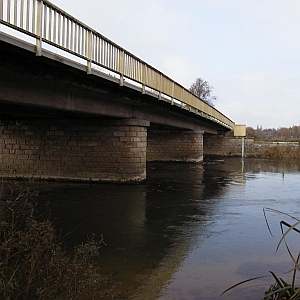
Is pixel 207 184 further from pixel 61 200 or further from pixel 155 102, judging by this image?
pixel 61 200

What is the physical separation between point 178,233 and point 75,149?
396 inches

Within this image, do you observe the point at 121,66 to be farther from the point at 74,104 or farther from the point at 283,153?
the point at 283,153

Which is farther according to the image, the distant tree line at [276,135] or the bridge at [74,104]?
the distant tree line at [276,135]

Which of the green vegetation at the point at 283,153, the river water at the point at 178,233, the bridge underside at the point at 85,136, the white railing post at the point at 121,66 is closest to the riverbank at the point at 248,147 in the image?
the green vegetation at the point at 283,153

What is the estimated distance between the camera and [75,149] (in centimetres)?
1820

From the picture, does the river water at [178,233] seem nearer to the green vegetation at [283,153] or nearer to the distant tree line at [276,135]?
the green vegetation at [283,153]

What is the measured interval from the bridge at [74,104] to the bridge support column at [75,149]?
0.15 ft

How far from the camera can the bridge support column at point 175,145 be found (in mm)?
35500

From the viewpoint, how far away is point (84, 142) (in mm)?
18141

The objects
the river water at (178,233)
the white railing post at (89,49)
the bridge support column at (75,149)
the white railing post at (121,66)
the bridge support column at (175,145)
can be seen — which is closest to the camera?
the river water at (178,233)

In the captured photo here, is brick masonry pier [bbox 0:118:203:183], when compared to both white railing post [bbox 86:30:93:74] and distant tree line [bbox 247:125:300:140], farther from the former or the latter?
distant tree line [bbox 247:125:300:140]

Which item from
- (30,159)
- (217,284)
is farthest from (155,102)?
(217,284)

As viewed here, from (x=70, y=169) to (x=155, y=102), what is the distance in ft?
17.5

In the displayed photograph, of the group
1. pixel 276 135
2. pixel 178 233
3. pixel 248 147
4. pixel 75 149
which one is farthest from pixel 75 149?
pixel 276 135
